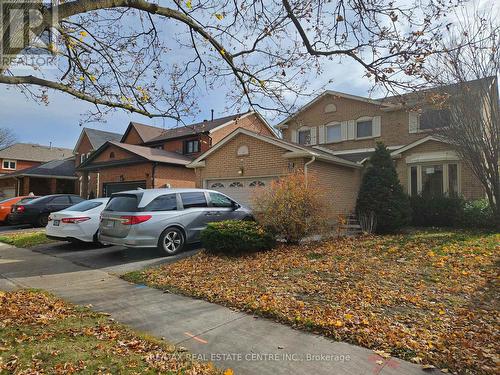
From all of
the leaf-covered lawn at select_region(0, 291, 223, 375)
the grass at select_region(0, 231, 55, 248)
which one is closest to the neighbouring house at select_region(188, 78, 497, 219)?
the grass at select_region(0, 231, 55, 248)

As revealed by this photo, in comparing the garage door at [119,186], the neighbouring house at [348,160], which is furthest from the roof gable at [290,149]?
the garage door at [119,186]

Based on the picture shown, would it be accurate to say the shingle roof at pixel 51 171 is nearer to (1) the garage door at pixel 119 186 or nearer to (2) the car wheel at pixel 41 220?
(1) the garage door at pixel 119 186

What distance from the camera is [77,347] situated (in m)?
3.36

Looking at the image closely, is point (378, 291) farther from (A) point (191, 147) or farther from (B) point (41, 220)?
(A) point (191, 147)

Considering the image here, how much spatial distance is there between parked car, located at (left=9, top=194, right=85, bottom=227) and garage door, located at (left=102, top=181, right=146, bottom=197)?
3.92 m

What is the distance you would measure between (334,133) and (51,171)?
2705 centimetres

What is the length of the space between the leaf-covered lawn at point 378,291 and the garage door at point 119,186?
518 inches

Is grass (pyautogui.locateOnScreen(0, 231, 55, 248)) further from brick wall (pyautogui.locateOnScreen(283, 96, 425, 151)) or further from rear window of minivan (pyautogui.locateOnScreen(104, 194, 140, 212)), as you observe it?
brick wall (pyautogui.locateOnScreen(283, 96, 425, 151))

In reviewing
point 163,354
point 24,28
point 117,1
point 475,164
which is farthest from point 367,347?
point 475,164

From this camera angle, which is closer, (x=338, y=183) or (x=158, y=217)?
(x=158, y=217)

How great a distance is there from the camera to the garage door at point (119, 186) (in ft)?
66.2

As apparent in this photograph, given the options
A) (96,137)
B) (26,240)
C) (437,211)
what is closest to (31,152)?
(96,137)

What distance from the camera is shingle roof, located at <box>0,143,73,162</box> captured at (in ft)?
140

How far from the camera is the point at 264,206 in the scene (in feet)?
30.7
